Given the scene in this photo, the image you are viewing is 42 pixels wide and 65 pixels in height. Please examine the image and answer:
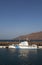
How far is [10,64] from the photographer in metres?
40.1

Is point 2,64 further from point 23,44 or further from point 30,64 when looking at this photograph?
point 23,44

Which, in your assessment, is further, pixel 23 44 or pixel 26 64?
pixel 23 44

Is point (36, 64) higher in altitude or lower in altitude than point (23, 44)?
lower

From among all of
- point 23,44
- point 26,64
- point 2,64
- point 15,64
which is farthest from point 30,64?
point 23,44

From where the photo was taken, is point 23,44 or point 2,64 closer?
point 2,64

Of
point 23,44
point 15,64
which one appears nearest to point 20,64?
point 15,64

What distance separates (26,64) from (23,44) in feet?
185

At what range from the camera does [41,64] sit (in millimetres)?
40656

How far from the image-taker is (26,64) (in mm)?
40344

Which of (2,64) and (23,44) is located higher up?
(23,44)

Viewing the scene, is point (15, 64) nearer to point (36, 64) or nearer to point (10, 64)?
point (10, 64)

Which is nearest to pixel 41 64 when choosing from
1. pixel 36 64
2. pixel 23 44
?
pixel 36 64

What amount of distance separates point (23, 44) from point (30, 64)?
56667mm

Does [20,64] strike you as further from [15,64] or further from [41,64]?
[41,64]
